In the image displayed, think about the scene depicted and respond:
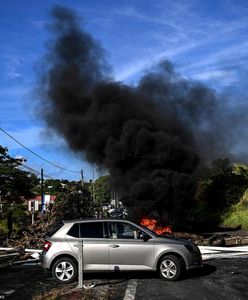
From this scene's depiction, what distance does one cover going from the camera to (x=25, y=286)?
1081 cm

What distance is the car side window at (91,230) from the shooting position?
1104 centimetres

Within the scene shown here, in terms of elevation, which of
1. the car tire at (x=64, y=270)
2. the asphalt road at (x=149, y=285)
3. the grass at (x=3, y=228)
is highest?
the grass at (x=3, y=228)

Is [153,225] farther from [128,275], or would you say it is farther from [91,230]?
[91,230]

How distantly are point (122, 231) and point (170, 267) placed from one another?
1440 millimetres

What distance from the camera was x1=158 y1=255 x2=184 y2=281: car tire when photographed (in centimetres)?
1070

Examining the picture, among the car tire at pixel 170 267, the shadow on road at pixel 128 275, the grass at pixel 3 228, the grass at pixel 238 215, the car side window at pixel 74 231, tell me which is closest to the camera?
the car tire at pixel 170 267

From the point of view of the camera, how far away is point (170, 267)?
10742 mm

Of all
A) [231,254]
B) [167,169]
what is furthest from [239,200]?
[231,254]

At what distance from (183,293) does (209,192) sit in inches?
1158

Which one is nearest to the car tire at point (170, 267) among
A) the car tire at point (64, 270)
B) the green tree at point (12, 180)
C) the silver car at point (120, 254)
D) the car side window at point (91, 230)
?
the silver car at point (120, 254)

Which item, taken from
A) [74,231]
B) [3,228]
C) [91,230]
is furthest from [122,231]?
[3,228]

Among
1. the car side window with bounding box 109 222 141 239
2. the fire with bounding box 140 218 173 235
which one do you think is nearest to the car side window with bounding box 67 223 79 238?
the car side window with bounding box 109 222 141 239

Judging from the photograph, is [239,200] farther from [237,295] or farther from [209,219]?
[237,295]

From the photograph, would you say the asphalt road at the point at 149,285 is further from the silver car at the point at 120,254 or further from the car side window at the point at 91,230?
the car side window at the point at 91,230
